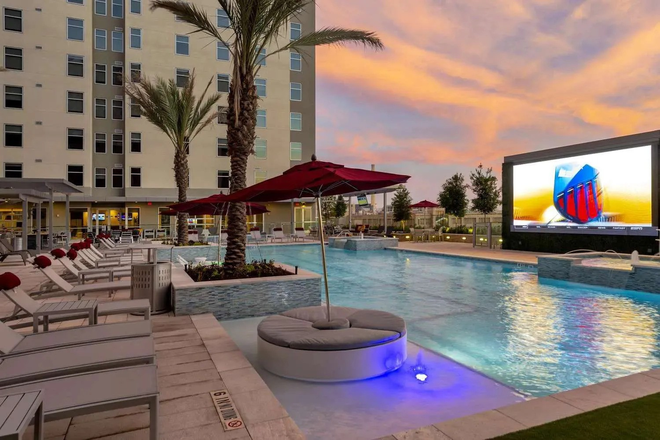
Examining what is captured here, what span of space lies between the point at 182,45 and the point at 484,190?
2493 centimetres

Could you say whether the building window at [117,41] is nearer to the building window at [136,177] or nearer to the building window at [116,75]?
the building window at [116,75]

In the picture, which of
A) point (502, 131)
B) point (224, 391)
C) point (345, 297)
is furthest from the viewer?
point (502, 131)

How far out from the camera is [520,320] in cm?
718

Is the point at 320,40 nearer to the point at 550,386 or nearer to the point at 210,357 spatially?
the point at 210,357

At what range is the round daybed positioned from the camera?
407cm

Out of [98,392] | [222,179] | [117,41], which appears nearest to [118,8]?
[117,41]

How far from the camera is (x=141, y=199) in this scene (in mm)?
29016

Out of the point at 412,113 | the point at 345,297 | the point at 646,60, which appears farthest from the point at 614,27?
the point at 345,297

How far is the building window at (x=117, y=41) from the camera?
30.2 meters

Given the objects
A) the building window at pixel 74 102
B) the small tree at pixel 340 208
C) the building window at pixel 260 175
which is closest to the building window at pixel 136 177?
the building window at pixel 74 102

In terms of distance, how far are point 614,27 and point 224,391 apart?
69.1ft

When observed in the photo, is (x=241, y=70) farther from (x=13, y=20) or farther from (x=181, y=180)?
(x=13, y=20)

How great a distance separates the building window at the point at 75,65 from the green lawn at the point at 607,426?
3466cm

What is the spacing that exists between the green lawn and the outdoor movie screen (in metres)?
14.0
